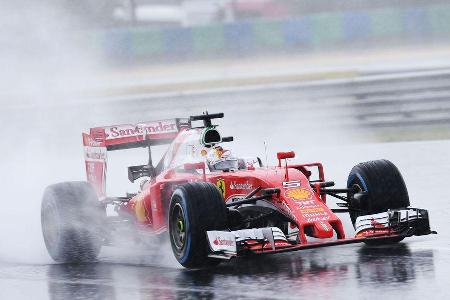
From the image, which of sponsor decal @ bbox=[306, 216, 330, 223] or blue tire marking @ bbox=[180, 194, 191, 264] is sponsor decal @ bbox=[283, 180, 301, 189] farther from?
blue tire marking @ bbox=[180, 194, 191, 264]

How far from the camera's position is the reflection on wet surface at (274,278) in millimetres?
8703

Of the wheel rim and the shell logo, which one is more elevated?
the shell logo

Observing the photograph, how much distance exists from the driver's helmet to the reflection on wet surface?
1.13m

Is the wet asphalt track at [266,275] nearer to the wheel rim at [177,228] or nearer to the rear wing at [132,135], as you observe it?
the wheel rim at [177,228]

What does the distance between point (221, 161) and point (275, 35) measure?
78.5ft

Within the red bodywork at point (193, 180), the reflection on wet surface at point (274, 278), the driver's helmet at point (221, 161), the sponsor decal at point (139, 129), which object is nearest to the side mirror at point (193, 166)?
the red bodywork at point (193, 180)

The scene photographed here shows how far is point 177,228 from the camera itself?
1028 cm

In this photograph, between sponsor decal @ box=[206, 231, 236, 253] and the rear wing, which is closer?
sponsor decal @ box=[206, 231, 236, 253]

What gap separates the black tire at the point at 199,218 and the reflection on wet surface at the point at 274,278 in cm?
15

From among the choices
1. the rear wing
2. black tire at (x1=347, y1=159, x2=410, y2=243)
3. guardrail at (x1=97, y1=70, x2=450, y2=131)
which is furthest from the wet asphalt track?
Result: guardrail at (x1=97, y1=70, x2=450, y2=131)

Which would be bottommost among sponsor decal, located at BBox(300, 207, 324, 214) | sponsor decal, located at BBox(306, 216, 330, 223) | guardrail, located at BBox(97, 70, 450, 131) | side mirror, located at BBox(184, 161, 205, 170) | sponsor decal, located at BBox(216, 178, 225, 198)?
sponsor decal, located at BBox(306, 216, 330, 223)

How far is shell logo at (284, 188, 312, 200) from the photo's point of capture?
33.8 ft

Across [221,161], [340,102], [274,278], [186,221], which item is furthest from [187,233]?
[340,102]

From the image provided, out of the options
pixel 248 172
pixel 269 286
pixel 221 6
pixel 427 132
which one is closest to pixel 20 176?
pixel 427 132
